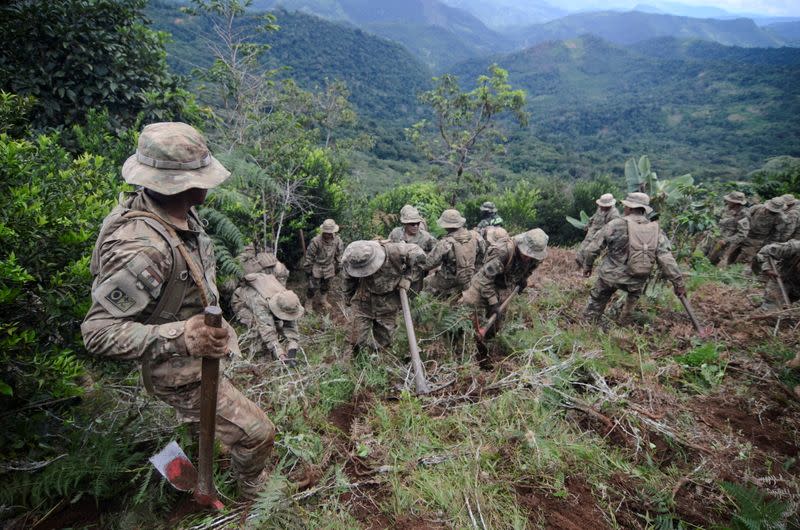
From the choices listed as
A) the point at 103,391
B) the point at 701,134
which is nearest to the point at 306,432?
the point at 103,391

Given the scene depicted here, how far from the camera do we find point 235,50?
9.05 meters

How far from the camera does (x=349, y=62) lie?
74062 millimetres

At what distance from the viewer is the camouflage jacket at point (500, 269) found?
457 cm

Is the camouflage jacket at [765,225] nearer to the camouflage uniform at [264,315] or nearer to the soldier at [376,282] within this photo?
the soldier at [376,282]

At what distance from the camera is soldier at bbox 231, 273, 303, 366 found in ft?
14.9

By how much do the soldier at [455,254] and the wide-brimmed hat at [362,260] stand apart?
1.50m

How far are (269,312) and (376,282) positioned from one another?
128 centimetres

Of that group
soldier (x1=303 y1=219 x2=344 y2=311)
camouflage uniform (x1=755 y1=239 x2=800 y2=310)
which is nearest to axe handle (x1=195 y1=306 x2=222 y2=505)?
soldier (x1=303 y1=219 x2=344 y2=311)

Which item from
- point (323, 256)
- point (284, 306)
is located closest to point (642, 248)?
point (284, 306)

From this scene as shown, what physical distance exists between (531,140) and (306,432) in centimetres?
5910

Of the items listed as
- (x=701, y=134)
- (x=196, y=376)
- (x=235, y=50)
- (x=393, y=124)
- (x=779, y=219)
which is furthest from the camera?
(x=393, y=124)

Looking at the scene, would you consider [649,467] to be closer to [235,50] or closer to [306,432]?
[306,432]

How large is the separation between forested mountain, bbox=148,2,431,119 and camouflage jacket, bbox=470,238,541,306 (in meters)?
62.8

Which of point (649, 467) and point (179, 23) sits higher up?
point (179, 23)
